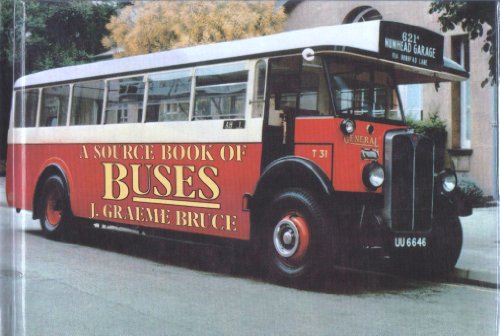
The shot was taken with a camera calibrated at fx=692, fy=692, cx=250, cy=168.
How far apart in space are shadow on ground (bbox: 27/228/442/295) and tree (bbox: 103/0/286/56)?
256 centimetres

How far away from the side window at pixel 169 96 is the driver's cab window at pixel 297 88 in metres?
1.11

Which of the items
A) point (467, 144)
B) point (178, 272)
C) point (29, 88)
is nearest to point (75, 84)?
point (29, 88)

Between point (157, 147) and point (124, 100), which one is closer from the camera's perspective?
point (157, 147)

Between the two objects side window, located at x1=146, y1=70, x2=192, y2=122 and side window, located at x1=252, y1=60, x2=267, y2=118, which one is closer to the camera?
side window, located at x1=252, y1=60, x2=267, y2=118

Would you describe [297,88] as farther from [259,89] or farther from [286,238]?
[286,238]

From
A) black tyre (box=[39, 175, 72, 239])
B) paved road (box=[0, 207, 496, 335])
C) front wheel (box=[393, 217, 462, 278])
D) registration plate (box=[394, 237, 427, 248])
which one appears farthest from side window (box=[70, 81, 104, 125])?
front wheel (box=[393, 217, 462, 278])

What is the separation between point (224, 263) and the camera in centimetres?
824

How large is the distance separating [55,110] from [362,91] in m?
3.87

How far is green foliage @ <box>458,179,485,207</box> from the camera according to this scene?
6.58 m

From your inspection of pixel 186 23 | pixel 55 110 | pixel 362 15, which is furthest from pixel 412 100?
pixel 55 110

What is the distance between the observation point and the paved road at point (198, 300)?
545 centimetres

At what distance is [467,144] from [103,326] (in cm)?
458

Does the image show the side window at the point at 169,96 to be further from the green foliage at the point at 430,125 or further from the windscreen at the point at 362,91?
the green foliage at the point at 430,125

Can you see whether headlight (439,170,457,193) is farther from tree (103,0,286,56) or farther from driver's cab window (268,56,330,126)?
tree (103,0,286,56)
